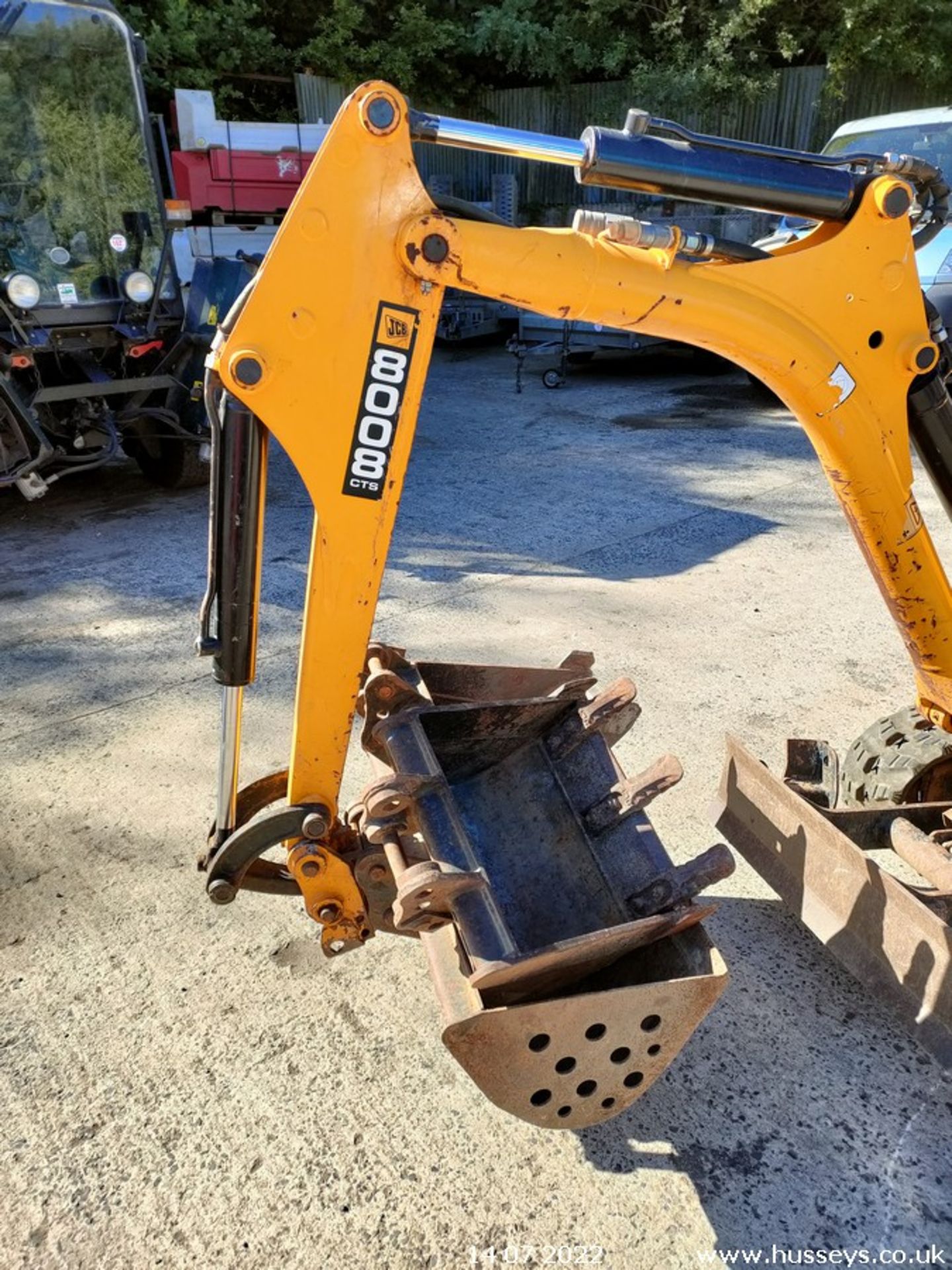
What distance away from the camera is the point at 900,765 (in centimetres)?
281

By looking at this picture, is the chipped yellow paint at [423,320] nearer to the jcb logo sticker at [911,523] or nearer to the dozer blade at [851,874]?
the jcb logo sticker at [911,523]

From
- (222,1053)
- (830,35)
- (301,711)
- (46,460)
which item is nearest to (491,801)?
(301,711)

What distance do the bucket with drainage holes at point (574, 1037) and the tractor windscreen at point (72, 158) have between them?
5.81m

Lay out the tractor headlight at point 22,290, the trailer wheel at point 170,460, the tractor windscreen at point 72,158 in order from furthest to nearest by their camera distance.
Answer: the trailer wheel at point 170,460, the tractor windscreen at point 72,158, the tractor headlight at point 22,290

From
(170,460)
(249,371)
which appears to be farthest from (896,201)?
(170,460)

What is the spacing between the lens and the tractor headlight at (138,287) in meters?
6.30

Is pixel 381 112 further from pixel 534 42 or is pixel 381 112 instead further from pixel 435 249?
pixel 534 42

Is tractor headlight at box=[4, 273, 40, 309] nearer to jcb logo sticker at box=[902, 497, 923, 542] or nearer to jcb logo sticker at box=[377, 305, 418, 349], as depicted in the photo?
jcb logo sticker at box=[377, 305, 418, 349]

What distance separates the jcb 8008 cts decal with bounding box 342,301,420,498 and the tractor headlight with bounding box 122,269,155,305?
5.17m

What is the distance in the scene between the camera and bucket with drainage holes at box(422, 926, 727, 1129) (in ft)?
5.83

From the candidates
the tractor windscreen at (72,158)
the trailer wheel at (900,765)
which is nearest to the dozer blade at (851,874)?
the trailer wheel at (900,765)

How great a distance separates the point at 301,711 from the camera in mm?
2088

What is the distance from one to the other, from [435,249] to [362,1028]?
186cm

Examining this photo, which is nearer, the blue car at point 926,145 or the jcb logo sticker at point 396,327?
the jcb logo sticker at point 396,327
